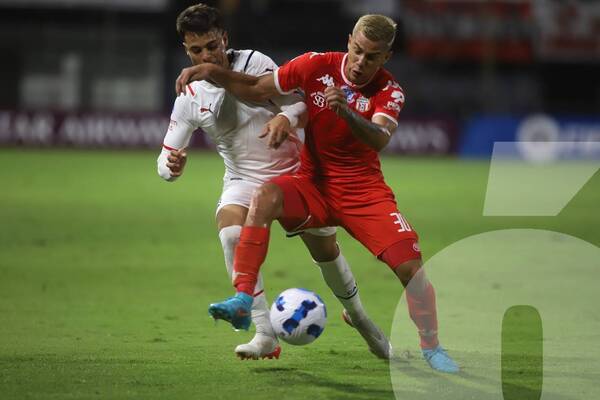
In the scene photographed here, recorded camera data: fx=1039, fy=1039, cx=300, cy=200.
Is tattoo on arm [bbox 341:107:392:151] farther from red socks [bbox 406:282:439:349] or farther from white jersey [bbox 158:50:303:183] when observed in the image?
red socks [bbox 406:282:439:349]

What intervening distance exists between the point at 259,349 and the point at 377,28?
2.14 metres

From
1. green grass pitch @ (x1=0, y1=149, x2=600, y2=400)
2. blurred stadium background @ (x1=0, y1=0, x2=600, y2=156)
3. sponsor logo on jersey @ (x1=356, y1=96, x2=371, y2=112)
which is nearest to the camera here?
green grass pitch @ (x1=0, y1=149, x2=600, y2=400)

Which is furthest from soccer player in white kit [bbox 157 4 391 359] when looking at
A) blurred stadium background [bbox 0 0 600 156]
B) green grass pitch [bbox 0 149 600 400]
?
blurred stadium background [bbox 0 0 600 156]

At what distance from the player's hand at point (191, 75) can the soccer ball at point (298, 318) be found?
147 centimetres

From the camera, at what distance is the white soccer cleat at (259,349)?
648 centimetres

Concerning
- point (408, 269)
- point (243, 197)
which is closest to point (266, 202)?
point (243, 197)

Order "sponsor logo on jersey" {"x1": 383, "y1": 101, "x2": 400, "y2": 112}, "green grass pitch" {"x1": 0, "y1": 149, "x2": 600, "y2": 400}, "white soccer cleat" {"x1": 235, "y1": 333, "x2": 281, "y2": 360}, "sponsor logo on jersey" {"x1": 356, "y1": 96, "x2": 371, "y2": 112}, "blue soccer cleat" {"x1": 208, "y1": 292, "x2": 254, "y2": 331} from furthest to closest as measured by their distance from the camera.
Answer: "sponsor logo on jersey" {"x1": 356, "y1": 96, "x2": 371, "y2": 112}
"sponsor logo on jersey" {"x1": 383, "y1": 101, "x2": 400, "y2": 112}
"white soccer cleat" {"x1": 235, "y1": 333, "x2": 281, "y2": 360}
"green grass pitch" {"x1": 0, "y1": 149, "x2": 600, "y2": 400}
"blue soccer cleat" {"x1": 208, "y1": 292, "x2": 254, "y2": 331}

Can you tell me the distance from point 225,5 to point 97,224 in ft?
62.1

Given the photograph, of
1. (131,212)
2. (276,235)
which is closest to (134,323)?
(276,235)

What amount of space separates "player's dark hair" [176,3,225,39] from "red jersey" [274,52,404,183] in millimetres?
526

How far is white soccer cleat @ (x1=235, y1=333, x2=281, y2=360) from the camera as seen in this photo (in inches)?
255

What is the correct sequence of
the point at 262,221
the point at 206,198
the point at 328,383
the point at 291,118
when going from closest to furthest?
1. the point at 328,383
2. the point at 262,221
3. the point at 291,118
4. the point at 206,198

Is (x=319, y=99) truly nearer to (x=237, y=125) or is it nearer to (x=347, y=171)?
(x=347, y=171)

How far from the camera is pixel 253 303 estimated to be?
6723mm
